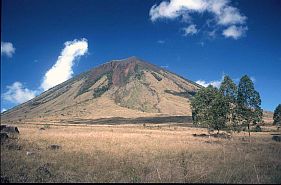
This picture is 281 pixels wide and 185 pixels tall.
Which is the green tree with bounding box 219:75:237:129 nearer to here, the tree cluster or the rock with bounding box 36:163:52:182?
the tree cluster

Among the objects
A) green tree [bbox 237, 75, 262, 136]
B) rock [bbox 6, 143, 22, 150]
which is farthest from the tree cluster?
rock [bbox 6, 143, 22, 150]

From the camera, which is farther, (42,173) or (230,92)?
(230,92)

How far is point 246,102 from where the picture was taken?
5181cm

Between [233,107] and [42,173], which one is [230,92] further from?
[42,173]

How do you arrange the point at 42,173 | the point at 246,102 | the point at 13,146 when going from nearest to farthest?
the point at 42,173, the point at 13,146, the point at 246,102

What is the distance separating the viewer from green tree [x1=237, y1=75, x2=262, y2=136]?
51.0 metres

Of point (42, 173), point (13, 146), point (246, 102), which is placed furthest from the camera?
point (246, 102)

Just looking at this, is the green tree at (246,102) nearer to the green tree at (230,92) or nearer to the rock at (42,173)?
the green tree at (230,92)

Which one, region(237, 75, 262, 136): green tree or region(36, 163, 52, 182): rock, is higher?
region(237, 75, 262, 136): green tree

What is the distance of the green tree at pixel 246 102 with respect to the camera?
51.0 m

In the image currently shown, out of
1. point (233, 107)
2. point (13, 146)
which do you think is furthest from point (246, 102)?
point (13, 146)

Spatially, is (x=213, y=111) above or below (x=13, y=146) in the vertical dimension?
above

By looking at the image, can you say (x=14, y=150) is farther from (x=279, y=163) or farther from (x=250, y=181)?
(x=279, y=163)

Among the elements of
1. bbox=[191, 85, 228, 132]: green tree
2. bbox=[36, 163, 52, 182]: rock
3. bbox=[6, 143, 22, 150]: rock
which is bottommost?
bbox=[36, 163, 52, 182]: rock
